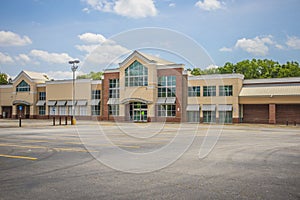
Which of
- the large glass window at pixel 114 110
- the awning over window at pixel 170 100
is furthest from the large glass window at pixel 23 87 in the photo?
the awning over window at pixel 170 100

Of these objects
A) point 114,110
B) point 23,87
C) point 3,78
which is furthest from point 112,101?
point 3,78

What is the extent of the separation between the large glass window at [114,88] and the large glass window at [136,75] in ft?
7.87

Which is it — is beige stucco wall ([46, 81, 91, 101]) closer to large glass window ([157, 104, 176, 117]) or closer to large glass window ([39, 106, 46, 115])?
large glass window ([39, 106, 46, 115])

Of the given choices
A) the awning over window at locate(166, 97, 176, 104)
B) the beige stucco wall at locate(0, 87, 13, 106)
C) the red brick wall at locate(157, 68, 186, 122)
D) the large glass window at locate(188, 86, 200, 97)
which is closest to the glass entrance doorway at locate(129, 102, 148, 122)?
the awning over window at locate(166, 97, 176, 104)

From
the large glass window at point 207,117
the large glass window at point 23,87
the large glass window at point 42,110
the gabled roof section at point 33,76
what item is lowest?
the large glass window at point 207,117

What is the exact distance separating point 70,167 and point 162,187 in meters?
3.72

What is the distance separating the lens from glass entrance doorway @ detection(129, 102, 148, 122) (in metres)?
56.6

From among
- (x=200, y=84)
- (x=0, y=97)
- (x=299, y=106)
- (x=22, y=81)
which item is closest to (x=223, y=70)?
(x=200, y=84)

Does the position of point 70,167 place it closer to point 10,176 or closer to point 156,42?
point 10,176

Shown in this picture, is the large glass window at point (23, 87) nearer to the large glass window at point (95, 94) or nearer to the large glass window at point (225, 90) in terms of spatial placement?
the large glass window at point (95, 94)

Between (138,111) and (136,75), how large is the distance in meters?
6.26

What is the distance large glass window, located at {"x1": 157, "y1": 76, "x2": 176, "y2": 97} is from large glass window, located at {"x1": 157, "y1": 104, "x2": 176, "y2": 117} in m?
1.89

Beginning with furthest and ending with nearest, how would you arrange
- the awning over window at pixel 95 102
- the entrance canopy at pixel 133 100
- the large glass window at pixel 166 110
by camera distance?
the awning over window at pixel 95 102, the entrance canopy at pixel 133 100, the large glass window at pixel 166 110

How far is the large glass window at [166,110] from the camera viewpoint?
178ft
